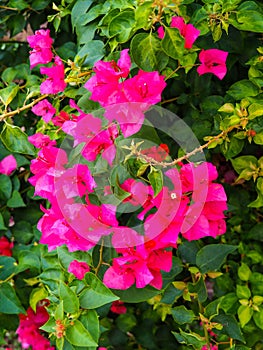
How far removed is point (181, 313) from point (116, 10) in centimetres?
51

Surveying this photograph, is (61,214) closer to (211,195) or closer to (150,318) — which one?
(211,195)

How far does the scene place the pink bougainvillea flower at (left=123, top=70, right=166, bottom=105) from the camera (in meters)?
0.79

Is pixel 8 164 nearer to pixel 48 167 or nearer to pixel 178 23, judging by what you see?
pixel 48 167

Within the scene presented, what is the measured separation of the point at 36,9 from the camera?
1.20 meters

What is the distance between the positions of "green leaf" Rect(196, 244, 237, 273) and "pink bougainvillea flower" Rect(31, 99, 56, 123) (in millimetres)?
354

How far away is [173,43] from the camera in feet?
2.62

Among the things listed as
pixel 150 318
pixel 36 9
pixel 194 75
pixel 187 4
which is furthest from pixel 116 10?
pixel 150 318

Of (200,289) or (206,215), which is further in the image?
(200,289)

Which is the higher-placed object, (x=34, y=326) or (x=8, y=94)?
(x=8, y=94)

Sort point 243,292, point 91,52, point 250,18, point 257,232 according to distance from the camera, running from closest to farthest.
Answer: point 250,18 < point 91,52 < point 243,292 < point 257,232

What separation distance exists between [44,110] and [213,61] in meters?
0.31

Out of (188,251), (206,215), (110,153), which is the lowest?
(188,251)

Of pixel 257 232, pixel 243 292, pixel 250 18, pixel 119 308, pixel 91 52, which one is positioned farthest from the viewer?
pixel 119 308

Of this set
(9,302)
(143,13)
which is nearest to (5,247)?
(9,302)
